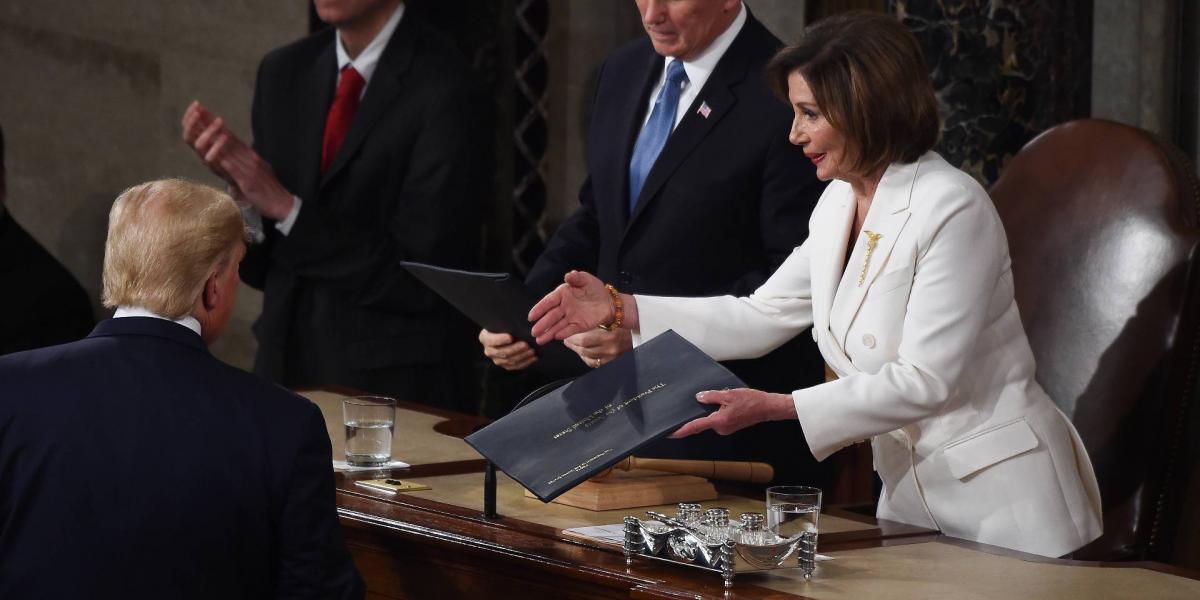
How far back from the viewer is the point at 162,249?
215 centimetres

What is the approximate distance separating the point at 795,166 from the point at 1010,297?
72 centimetres

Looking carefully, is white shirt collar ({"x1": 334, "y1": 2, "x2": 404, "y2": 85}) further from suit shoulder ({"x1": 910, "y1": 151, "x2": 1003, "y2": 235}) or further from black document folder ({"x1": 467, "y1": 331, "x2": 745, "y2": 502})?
suit shoulder ({"x1": 910, "y1": 151, "x2": 1003, "y2": 235})

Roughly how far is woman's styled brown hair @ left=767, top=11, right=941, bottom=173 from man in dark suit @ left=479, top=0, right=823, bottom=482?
60 centimetres

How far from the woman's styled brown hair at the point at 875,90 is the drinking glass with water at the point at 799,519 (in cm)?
68

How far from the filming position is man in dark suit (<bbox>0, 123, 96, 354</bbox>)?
467cm

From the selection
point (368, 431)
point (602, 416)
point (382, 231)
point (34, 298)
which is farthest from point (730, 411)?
point (34, 298)

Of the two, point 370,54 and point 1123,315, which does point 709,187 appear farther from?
point 370,54

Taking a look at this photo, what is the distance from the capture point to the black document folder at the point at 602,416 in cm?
238

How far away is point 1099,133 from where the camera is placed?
11.6 ft

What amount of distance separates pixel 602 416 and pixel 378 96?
210cm

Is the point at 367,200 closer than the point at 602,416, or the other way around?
the point at 602,416

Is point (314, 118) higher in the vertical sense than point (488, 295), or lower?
higher

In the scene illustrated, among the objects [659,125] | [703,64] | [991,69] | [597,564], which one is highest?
[991,69]

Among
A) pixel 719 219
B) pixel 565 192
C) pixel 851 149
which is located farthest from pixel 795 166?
pixel 565 192
